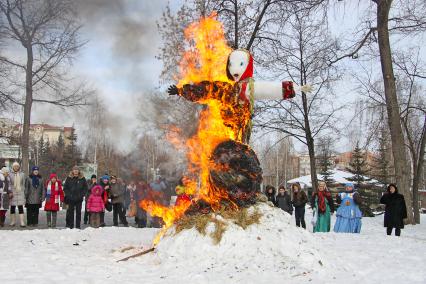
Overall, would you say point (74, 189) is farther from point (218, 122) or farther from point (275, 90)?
point (275, 90)

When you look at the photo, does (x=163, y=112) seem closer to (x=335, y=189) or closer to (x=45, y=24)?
(x=45, y=24)

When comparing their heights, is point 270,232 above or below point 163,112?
below

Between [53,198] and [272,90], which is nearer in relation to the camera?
[272,90]

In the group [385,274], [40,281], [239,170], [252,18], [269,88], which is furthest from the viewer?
[252,18]

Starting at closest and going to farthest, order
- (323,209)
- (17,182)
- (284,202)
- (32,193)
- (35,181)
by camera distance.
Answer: (17,182) → (32,193) → (35,181) → (323,209) → (284,202)

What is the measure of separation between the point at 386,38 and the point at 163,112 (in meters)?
10.7

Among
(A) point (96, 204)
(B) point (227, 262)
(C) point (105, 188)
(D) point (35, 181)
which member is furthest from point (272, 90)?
(D) point (35, 181)

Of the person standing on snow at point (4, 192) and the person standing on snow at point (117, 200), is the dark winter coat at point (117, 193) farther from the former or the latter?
the person standing on snow at point (4, 192)

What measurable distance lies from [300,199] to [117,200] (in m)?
6.08

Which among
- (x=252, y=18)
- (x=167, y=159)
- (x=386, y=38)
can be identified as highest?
(x=252, y=18)

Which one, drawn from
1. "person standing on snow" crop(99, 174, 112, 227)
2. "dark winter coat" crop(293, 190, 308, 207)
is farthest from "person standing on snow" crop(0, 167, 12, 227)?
"dark winter coat" crop(293, 190, 308, 207)

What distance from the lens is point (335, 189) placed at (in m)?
38.6

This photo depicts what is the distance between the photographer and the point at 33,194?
1294 centimetres

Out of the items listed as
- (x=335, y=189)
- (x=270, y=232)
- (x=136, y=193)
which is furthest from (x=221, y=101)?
(x=335, y=189)
